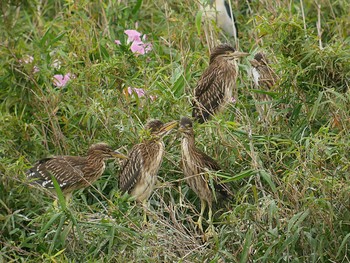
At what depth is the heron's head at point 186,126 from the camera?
29.9ft

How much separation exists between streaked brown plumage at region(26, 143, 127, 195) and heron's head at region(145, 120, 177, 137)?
0.40 m

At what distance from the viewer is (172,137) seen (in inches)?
383

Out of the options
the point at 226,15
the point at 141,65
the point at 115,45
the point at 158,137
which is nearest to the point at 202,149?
the point at 158,137

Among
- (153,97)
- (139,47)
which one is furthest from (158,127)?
(139,47)

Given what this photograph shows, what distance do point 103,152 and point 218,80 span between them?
1.59m

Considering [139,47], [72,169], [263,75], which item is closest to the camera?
[72,169]

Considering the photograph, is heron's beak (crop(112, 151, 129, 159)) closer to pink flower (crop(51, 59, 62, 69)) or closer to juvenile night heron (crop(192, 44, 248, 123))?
juvenile night heron (crop(192, 44, 248, 123))

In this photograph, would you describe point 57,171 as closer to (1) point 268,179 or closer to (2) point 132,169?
(2) point 132,169

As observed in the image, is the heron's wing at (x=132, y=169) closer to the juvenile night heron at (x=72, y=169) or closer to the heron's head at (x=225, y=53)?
the juvenile night heron at (x=72, y=169)

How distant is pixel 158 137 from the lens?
9203mm

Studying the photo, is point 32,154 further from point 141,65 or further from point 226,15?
point 226,15

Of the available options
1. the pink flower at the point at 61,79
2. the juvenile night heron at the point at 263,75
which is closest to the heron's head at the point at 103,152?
the pink flower at the point at 61,79

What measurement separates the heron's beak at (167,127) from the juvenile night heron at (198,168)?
128 millimetres

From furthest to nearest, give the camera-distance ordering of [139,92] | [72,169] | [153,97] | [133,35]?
[133,35] → [139,92] → [153,97] → [72,169]
